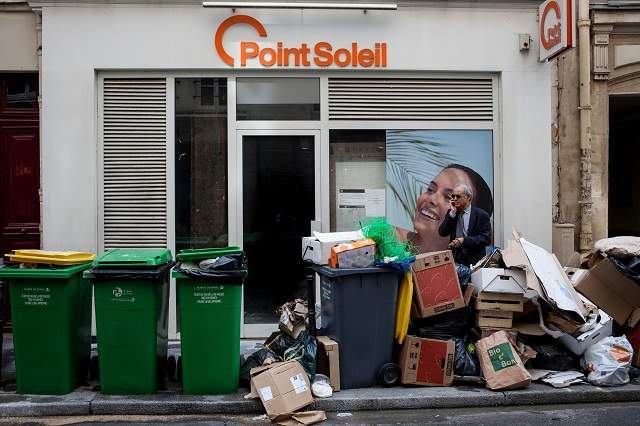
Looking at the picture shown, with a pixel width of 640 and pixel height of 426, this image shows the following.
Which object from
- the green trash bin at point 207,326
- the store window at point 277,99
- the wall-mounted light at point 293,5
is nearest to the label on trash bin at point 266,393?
the green trash bin at point 207,326

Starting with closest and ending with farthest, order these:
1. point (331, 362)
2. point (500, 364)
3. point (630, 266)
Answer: point (331, 362) → point (500, 364) → point (630, 266)

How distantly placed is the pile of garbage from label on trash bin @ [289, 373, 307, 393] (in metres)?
0.01

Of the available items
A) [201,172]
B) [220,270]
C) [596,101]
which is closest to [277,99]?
[201,172]

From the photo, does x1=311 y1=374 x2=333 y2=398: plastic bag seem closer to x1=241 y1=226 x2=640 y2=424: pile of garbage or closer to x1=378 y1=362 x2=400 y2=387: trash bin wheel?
x1=241 y1=226 x2=640 y2=424: pile of garbage

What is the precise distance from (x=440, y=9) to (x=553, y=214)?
3066 mm

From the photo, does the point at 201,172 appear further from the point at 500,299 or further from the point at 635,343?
the point at 635,343

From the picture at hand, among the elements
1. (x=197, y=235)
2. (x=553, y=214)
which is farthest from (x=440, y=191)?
(x=197, y=235)

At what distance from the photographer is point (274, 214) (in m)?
7.91

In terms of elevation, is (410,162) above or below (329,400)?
above

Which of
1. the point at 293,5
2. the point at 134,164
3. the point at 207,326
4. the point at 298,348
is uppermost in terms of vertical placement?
the point at 293,5

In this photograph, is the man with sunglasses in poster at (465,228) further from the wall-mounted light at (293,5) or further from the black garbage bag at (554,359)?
the wall-mounted light at (293,5)

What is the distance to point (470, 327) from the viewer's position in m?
6.37

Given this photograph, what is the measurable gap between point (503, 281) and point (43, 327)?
13.9 ft

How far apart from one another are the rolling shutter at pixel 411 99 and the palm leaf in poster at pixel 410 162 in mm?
265
